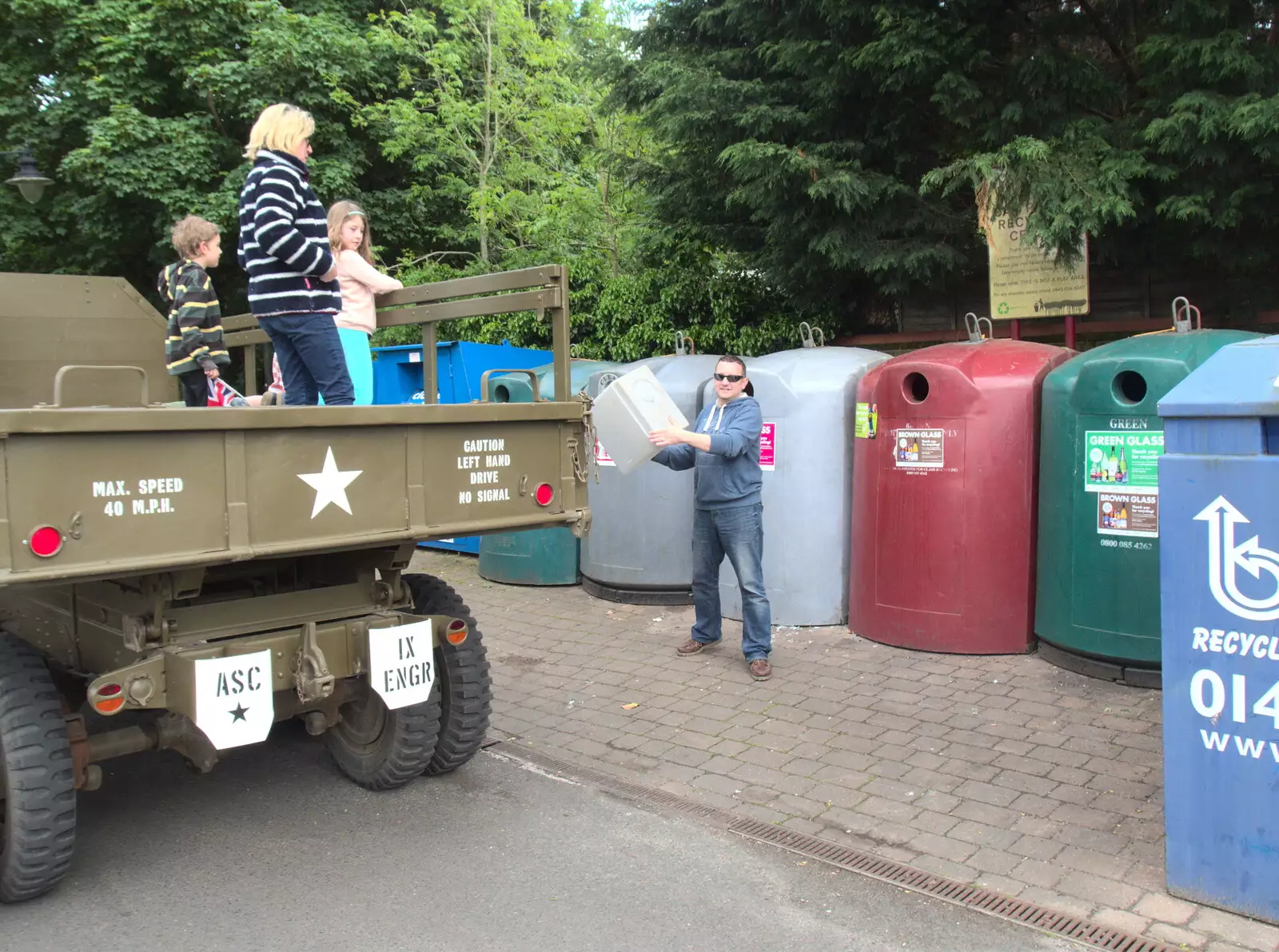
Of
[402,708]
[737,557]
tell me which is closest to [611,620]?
[737,557]

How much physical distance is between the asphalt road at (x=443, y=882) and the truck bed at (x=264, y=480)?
3.85ft

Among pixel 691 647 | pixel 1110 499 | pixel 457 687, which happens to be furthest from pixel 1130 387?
pixel 457 687

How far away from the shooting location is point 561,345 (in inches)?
159

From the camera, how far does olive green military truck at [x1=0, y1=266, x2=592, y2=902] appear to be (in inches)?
114

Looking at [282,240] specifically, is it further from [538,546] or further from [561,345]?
[538,546]

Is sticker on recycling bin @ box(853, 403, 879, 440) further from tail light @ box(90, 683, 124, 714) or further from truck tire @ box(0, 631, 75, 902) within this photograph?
truck tire @ box(0, 631, 75, 902)

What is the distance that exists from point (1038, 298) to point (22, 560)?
653cm

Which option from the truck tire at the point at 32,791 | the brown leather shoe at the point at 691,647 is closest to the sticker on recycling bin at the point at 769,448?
the brown leather shoe at the point at 691,647

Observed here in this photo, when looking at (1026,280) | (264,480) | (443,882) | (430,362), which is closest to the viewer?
(264,480)

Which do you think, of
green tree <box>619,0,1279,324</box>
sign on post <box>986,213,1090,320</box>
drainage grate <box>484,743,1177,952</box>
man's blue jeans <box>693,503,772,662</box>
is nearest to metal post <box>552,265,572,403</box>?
drainage grate <box>484,743,1177,952</box>

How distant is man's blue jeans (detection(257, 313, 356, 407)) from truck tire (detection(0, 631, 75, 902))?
144cm

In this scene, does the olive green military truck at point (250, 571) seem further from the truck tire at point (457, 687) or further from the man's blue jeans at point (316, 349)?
the man's blue jeans at point (316, 349)

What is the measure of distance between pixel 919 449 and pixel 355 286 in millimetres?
3136

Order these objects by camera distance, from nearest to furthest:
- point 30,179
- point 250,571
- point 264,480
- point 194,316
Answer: point 264,480, point 250,571, point 194,316, point 30,179
